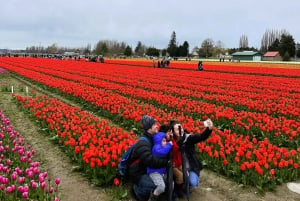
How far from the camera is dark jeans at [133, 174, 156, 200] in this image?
18.5 ft

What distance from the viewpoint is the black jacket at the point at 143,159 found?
17.3ft

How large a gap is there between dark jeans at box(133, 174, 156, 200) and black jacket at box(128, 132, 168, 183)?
0.10 meters

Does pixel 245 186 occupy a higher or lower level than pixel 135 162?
lower

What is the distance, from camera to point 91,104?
612 inches

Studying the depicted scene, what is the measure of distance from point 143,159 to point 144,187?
2.13 feet

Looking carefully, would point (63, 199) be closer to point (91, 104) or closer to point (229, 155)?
point (229, 155)

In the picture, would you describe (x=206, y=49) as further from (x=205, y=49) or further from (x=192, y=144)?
(x=192, y=144)

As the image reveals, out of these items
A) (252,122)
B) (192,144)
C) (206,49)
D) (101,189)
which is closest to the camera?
(192,144)

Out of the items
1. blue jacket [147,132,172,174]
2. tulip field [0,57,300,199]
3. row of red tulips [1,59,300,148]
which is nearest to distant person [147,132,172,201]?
blue jacket [147,132,172,174]

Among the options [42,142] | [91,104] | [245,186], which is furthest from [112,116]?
[245,186]

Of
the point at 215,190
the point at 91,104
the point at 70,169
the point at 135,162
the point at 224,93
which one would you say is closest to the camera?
the point at 135,162

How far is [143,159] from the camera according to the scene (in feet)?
17.5

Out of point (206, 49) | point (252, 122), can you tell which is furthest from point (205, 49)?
point (252, 122)

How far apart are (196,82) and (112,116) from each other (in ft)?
44.4
